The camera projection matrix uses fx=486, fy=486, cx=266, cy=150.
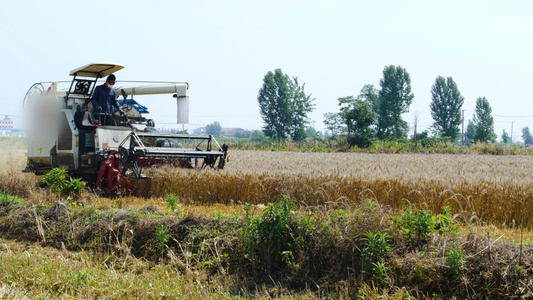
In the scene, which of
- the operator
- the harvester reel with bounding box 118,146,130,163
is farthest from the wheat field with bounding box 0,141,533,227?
the operator

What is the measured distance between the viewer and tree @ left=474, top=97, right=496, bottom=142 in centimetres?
6326

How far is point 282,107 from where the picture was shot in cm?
6769

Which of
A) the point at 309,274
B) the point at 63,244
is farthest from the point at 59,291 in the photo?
the point at 309,274

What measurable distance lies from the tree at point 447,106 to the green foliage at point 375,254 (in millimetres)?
61157

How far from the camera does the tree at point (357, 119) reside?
1637 inches

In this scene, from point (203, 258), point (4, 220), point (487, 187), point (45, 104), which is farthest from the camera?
point (45, 104)

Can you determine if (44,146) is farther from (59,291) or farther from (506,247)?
(506,247)

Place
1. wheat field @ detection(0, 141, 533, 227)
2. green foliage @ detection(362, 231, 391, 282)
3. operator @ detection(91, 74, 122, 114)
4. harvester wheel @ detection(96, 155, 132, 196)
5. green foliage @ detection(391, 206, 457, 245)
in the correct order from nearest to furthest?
green foliage @ detection(362, 231, 391, 282)
green foliage @ detection(391, 206, 457, 245)
wheat field @ detection(0, 141, 533, 227)
harvester wheel @ detection(96, 155, 132, 196)
operator @ detection(91, 74, 122, 114)

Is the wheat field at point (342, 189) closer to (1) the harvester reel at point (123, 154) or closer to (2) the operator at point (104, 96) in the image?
(1) the harvester reel at point (123, 154)

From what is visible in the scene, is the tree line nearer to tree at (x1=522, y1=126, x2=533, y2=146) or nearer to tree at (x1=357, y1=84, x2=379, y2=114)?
tree at (x1=357, y1=84, x2=379, y2=114)

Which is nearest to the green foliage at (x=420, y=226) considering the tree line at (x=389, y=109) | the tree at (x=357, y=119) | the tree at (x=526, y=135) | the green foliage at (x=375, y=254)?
the green foliage at (x=375, y=254)

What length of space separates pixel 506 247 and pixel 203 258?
3508 millimetres

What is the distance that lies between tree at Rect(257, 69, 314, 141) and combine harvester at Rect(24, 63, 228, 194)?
54.5 meters

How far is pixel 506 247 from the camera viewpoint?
5223mm
